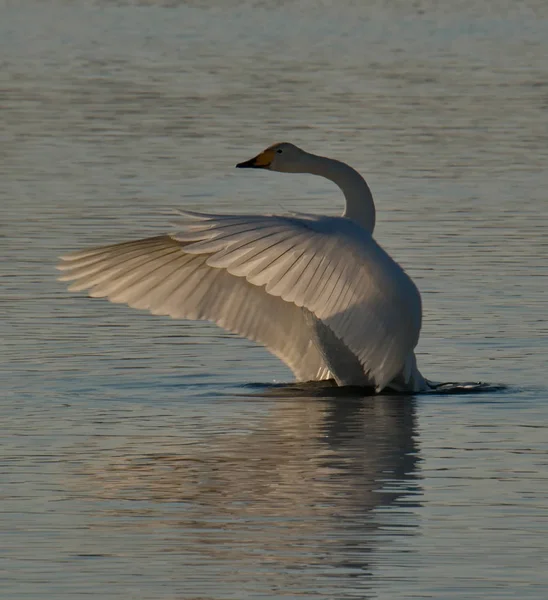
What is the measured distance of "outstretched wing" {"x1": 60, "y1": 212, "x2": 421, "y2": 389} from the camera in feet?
34.9

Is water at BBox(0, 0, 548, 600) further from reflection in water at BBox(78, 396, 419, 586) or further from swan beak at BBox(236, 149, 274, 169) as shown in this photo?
swan beak at BBox(236, 149, 274, 169)

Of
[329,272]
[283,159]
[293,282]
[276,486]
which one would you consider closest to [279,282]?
[293,282]

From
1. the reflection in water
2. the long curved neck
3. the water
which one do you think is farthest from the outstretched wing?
the long curved neck

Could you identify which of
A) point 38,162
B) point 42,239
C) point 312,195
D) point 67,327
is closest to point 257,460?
point 67,327

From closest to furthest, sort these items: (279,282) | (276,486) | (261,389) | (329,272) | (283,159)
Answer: (276,486) → (279,282) → (329,272) → (261,389) → (283,159)

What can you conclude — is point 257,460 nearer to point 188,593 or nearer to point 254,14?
point 188,593

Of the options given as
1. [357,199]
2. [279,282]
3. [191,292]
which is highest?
[357,199]

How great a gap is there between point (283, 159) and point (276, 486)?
14.5 feet

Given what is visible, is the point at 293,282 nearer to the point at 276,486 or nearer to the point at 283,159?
the point at 276,486

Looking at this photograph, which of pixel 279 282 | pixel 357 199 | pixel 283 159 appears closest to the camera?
pixel 279 282

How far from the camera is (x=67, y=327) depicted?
13.4 m

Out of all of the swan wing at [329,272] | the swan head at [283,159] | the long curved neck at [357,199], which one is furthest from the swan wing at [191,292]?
the swan head at [283,159]

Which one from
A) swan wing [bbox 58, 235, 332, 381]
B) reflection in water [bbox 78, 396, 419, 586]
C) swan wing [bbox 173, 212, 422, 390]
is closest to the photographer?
reflection in water [bbox 78, 396, 419, 586]

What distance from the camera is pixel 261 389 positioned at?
12.2 m
